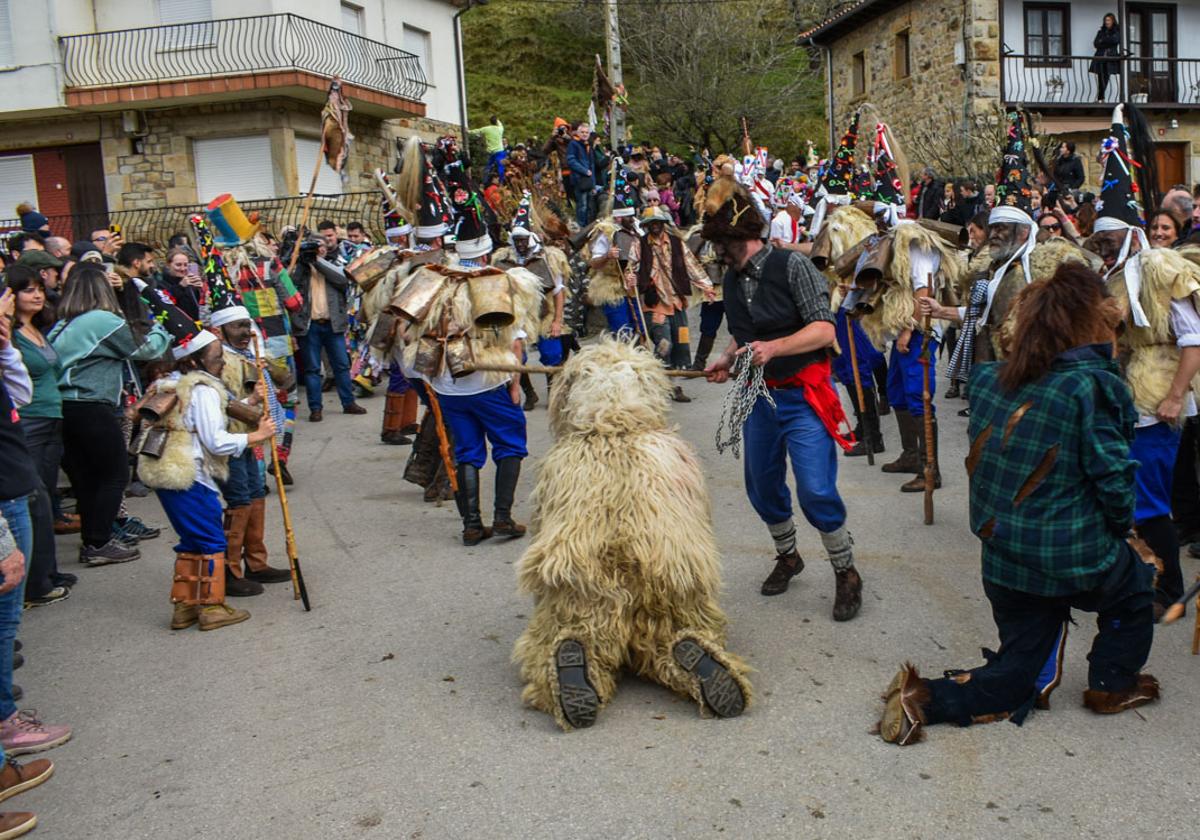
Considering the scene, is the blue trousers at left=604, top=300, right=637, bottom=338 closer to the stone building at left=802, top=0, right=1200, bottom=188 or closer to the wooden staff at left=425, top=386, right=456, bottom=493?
the wooden staff at left=425, top=386, right=456, bottom=493

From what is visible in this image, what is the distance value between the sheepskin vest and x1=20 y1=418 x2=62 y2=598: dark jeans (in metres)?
0.65

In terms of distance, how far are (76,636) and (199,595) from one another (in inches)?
28.7

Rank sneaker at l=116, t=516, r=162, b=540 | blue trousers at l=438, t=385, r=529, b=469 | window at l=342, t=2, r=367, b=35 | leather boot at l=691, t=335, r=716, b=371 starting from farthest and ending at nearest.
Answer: window at l=342, t=2, r=367, b=35 < leather boot at l=691, t=335, r=716, b=371 < sneaker at l=116, t=516, r=162, b=540 < blue trousers at l=438, t=385, r=529, b=469

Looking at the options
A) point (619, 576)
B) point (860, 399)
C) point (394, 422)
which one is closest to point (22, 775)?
point (619, 576)

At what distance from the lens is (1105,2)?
90.3 feet

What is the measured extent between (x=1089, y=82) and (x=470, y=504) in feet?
85.2

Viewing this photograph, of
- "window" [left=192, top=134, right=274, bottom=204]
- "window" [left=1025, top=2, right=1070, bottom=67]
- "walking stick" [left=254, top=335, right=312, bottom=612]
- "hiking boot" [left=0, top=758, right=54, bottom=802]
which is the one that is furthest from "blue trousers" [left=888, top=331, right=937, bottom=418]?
"window" [left=1025, top=2, right=1070, bottom=67]

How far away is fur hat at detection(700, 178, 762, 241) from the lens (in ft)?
17.3

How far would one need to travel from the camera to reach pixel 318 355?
470 inches

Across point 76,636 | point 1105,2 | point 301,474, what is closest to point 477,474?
point 76,636

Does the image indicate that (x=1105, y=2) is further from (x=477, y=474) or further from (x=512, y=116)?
(x=477, y=474)

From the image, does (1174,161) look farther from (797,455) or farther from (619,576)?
(619,576)

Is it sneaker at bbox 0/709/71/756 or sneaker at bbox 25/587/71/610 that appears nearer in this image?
sneaker at bbox 0/709/71/756

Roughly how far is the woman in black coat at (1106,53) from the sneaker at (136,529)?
24.7 metres
